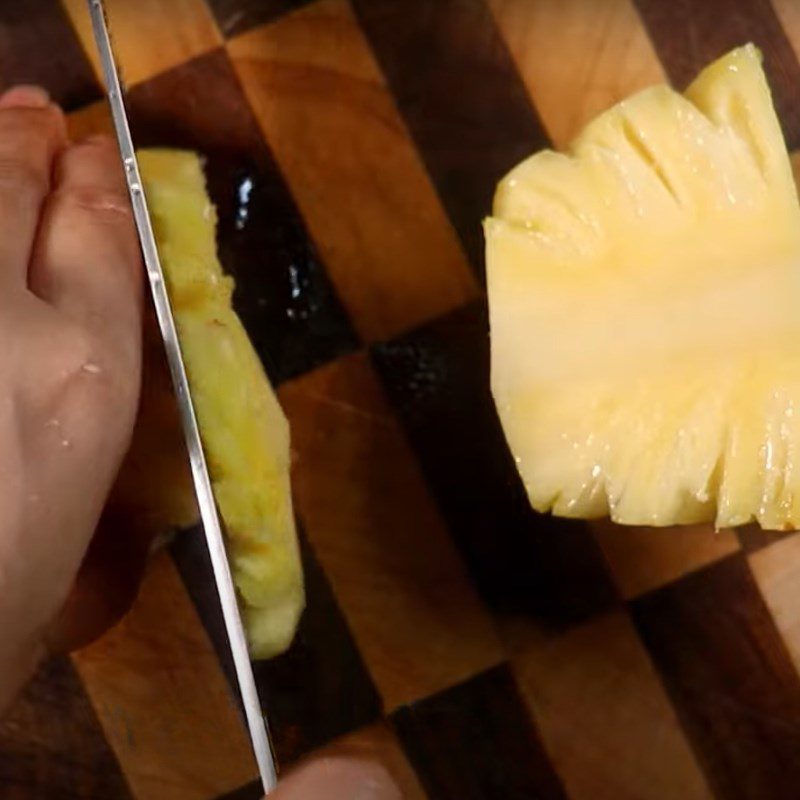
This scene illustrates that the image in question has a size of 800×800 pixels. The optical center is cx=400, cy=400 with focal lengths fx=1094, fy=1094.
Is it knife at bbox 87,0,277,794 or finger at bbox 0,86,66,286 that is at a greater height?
finger at bbox 0,86,66,286

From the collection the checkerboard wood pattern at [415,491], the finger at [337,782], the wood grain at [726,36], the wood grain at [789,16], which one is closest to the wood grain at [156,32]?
the checkerboard wood pattern at [415,491]

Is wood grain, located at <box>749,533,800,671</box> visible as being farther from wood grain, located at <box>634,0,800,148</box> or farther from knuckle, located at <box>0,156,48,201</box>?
knuckle, located at <box>0,156,48,201</box>

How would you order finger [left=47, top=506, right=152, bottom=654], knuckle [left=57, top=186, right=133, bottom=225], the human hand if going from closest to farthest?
the human hand, knuckle [left=57, top=186, right=133, bottom=225], finger [left=47, top=506, right=152, bottom=654]

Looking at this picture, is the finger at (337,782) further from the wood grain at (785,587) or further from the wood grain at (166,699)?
the wood grain at (785,587)

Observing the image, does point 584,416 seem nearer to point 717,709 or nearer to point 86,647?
point 717,709

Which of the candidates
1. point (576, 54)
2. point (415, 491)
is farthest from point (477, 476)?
point (576, 54)

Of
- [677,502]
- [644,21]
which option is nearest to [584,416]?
[677,502]

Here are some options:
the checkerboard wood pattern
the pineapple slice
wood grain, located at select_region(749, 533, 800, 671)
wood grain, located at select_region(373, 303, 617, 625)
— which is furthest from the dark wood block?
wood grain, located at select_region(749, 533, 800, 671)
